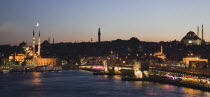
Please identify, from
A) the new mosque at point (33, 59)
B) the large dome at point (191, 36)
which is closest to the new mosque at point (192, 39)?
the large dome at point (191, 36)

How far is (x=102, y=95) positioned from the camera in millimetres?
25047

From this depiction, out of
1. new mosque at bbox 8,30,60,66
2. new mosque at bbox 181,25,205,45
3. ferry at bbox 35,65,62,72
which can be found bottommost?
ferry at bbox 35,65,62,72

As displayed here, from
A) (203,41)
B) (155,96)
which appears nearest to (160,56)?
(203,41)

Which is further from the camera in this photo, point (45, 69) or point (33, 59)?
point (33, 59)

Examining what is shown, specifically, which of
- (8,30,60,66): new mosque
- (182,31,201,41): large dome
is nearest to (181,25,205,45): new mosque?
(182,31,201,41): large dome

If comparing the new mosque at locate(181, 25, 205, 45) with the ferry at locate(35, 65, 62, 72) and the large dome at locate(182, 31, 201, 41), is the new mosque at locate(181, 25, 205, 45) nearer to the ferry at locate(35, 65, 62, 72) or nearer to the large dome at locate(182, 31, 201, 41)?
the large dome at locate(182, 31, 201, 41)

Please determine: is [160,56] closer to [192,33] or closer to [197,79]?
[192,33]

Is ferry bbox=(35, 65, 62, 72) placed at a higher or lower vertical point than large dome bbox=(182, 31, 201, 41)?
lower

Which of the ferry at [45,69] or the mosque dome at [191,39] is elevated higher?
the mosque dome at [191,39]

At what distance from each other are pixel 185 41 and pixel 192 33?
7.19ft

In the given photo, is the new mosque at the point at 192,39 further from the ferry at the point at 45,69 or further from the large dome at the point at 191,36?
the ferry at the point at 45,69

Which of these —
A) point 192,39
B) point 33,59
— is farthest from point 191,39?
point 33,59

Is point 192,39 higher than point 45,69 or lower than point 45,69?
higher

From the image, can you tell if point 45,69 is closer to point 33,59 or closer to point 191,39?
point 33,59
